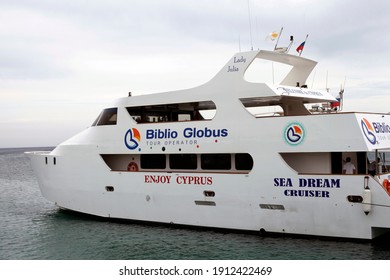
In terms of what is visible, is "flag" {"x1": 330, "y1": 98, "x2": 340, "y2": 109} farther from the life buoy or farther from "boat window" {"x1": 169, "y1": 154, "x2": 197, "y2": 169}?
the life buoy

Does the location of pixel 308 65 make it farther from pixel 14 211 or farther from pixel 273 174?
pixel 14 211

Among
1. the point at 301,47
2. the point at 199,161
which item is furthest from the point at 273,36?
the point at 199,161

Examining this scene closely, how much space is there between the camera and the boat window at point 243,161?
12.5 m

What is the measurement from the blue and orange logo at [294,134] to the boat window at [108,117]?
603 centimetres

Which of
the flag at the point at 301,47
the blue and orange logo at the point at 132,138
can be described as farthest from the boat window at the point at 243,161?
the flag at the point at 301,47

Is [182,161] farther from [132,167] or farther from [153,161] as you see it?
[132,167]

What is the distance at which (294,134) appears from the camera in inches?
452

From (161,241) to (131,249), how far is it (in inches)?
36.3

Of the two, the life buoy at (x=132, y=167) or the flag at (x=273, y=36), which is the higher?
the flag at (x=273, y=36)

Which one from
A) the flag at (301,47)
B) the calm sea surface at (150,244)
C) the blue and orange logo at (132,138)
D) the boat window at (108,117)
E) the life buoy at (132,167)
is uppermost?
the flag at (301,47)

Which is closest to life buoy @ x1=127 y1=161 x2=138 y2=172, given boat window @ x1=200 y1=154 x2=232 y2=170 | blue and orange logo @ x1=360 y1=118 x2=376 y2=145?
boat window @ x1=200 y1=154 x2=232 y2=170

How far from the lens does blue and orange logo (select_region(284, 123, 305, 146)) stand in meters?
11.4

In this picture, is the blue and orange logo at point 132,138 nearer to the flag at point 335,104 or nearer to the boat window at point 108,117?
the boat window at point 108,117

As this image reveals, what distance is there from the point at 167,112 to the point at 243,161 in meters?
3.57
